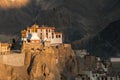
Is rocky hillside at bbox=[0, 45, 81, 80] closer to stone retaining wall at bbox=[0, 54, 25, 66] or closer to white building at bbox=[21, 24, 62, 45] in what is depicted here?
stone retaining wall at bbox=[0, 54, 25, 66]

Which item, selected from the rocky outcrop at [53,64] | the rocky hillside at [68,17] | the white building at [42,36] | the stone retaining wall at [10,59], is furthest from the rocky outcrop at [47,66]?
the rocky hillside at [68,17]

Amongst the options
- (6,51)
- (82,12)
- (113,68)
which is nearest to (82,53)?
(113,68)

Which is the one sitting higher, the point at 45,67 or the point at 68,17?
the point at 68,17

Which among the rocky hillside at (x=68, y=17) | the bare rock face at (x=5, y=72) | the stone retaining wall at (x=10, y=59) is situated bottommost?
the bare rock face at (x=5, y=72)

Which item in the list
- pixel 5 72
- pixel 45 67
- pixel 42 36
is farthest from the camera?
pixel 42 36

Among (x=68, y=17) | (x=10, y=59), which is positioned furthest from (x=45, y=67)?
(x=68, y=17)

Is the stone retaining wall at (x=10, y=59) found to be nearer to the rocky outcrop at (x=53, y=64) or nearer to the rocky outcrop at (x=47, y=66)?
the rocky outcrop at (x=47, y=66)

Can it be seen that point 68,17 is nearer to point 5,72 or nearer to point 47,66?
point 47,66

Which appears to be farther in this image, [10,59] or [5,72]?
[10,59]


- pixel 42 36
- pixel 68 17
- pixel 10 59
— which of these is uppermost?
pixel 68 17

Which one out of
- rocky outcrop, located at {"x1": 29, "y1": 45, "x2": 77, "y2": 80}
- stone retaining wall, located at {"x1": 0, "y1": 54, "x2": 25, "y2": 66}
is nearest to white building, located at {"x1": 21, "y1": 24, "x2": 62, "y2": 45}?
rocky outcrop, located at {"x1": 29, "y1": 45, "x2": 77, "y2": 80}

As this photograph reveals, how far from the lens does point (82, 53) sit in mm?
94875

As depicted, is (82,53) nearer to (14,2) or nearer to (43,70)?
(43,70)

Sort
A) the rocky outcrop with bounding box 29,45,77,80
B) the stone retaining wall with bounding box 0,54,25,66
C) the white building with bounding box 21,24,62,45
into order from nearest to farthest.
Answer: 1. the rocky outcrop with bounding box 29,45,77,80
2. the stone retaining wall with bounding box 0,54,25,66
3. the white building with bounding box 21,24,62,45
